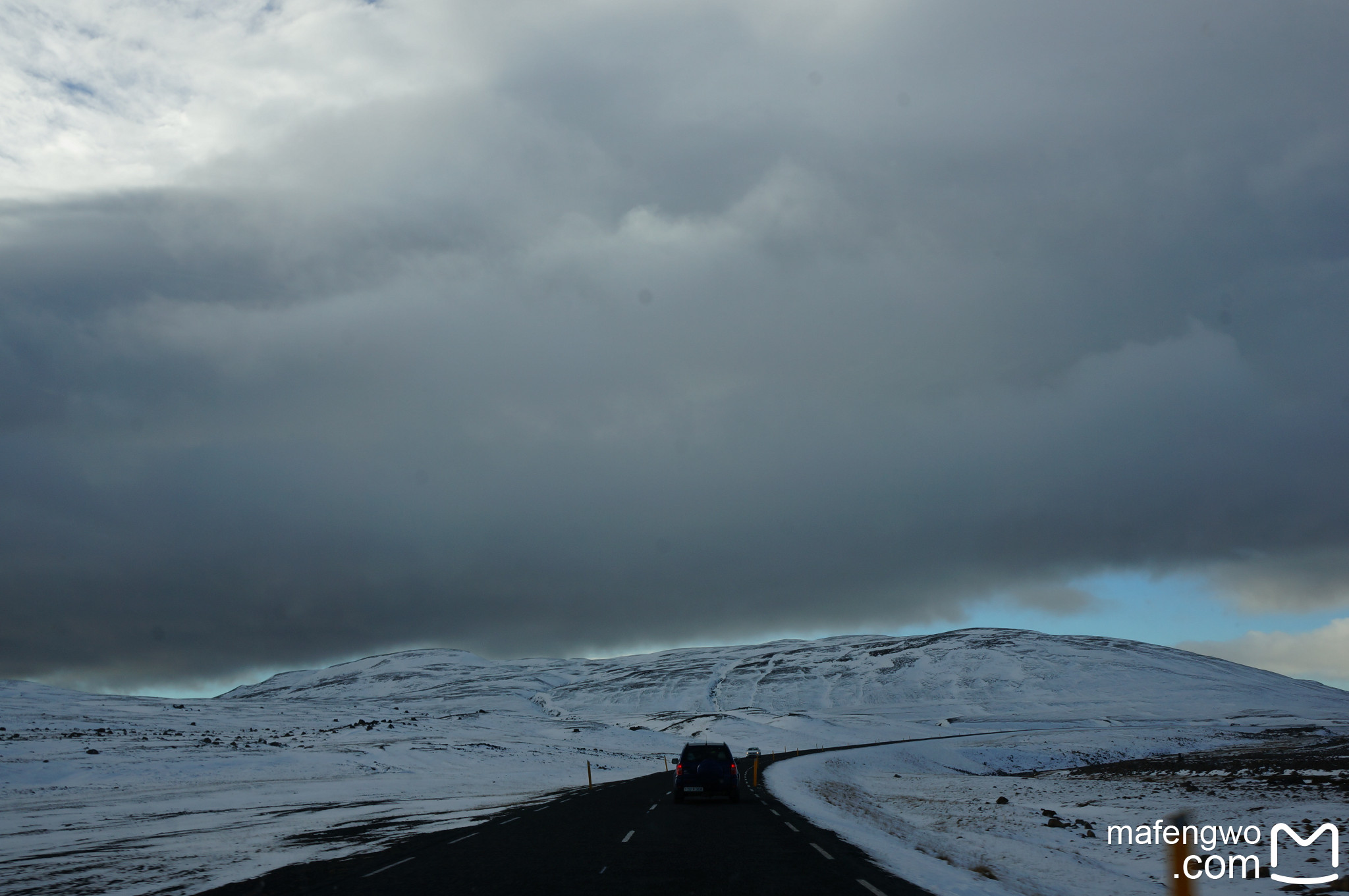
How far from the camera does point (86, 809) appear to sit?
3053cm

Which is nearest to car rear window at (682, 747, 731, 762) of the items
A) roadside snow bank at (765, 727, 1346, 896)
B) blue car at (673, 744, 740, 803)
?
blue car at (673, 744, 740, 803)

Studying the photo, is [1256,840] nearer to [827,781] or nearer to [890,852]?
[890,852]

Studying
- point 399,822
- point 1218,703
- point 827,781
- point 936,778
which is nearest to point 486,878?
point 399,822

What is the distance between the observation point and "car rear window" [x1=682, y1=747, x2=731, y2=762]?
97.2ft

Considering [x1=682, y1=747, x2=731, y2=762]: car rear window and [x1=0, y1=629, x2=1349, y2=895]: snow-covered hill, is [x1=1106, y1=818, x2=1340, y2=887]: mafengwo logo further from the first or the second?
[x1=0, y1=629, x2=1349, y2=895]: snow-covered hill

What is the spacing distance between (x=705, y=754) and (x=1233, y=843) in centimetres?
1493

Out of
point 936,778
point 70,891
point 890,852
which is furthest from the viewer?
point 936,778

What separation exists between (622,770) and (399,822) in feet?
113

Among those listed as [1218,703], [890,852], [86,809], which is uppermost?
[890,852]

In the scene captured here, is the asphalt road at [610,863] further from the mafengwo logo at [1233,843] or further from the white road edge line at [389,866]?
the mafengwo logo at [1233,843]

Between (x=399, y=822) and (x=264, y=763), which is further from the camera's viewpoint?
(x=264, y=763)

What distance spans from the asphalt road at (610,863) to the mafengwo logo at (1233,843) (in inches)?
215

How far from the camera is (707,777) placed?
94.5 feet

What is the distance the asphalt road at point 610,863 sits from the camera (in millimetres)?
13211
